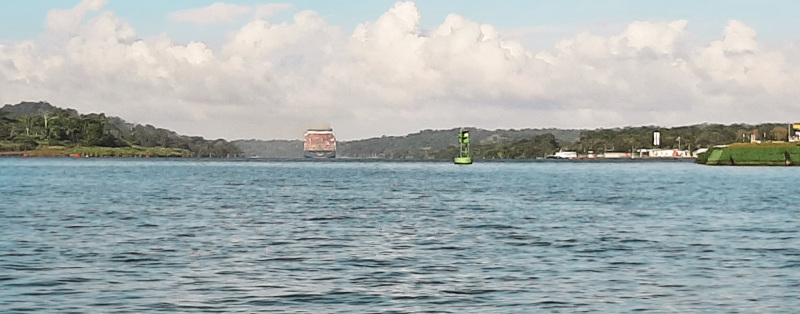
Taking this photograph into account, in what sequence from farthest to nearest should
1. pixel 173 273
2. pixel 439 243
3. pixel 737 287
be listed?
pixel 439 243 < pixel 173 273 < pixel 737 287

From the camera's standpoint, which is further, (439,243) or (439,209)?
(439,209)

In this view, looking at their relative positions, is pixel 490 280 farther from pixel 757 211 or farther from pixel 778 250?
pixel 757 211

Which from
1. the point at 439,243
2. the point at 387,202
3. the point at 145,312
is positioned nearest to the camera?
the point at 145,312

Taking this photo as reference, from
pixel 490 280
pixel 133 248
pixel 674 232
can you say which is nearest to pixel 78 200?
pixel 133 248

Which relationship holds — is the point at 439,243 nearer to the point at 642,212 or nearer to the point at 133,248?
the point at 133,248

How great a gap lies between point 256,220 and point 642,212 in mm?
28423

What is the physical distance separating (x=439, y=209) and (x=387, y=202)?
39.7 feet

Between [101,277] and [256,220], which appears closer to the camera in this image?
[101,277]

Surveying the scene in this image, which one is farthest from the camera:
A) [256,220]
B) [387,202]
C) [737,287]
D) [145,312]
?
[387,202]

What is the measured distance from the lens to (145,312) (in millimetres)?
27781

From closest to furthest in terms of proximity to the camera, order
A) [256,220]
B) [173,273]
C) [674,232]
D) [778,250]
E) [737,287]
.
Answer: [737,287] < [173,273] < [778,250] < [674,232] < [256,220]

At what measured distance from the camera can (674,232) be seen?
180ft

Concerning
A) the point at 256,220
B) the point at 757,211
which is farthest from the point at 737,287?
the point at 757,211

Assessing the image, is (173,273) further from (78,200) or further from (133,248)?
(78,200)
